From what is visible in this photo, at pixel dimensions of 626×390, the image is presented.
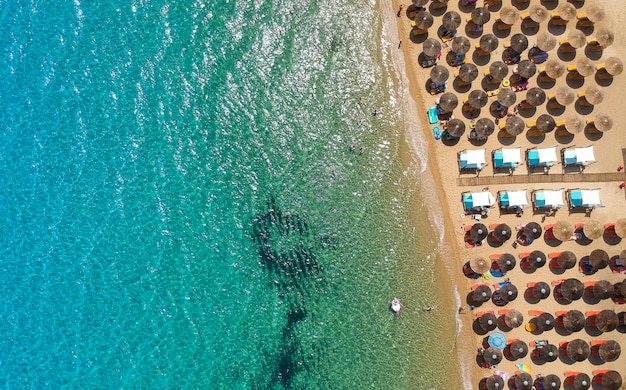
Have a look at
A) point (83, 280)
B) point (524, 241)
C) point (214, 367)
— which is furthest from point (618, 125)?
point (83, 280)

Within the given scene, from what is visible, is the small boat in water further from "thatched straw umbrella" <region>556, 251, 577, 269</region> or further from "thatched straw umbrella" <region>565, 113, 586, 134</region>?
"thatched straw umbrella" <region>565, 113, 586, 134</region>

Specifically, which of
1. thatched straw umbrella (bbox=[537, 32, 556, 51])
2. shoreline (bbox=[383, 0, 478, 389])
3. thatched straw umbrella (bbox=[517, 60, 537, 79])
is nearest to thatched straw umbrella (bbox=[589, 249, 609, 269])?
shoreline (bbox=[383, 0, 478, 389])

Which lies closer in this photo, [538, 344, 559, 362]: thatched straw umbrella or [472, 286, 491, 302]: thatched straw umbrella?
[538, 344, 559, 362]: thatched straw umbrella

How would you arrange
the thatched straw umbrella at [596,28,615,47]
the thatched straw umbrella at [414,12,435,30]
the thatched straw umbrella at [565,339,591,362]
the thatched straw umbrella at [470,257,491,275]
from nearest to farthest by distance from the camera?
the thatched straw umbrella at [565,339,591,362] → the thatched straw umbrella at [470,257,491,275] → the thatched straw umbrella at [596,28,615,47] → the thatched straw umbrella at [414,12,435,30]

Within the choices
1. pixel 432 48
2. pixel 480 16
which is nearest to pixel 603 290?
pixel 432 48

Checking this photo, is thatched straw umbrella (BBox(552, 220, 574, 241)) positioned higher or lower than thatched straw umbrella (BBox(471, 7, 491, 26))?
lower

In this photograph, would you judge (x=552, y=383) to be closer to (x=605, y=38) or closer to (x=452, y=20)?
(x=605, y=38)

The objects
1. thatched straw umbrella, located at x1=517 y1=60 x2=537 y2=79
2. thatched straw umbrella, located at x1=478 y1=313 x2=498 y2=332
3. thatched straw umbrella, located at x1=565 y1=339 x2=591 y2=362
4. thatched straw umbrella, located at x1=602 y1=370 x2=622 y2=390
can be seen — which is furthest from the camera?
thatched straw umbrella, located at x1=517 y1=60 x2=537 y2=79

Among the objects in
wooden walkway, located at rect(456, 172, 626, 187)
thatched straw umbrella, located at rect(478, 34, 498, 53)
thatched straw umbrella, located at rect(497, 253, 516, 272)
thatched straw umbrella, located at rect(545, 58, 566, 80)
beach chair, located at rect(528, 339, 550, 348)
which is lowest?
beach chair, located at rect(528, 339, 550, 348)
